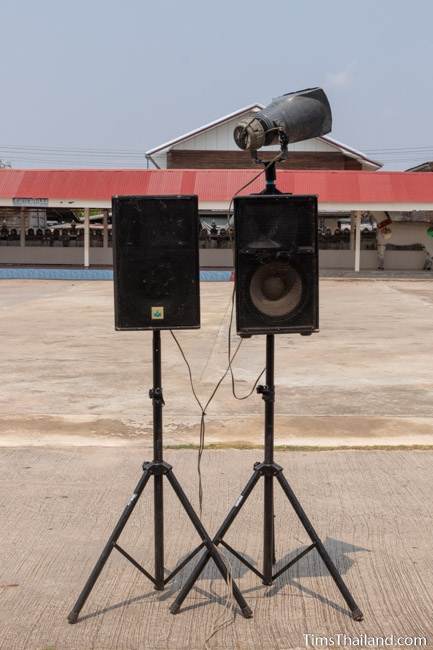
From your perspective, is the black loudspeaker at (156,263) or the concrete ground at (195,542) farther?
the black loudspeaker at (156,263)

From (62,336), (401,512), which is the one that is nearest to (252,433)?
(401,512)

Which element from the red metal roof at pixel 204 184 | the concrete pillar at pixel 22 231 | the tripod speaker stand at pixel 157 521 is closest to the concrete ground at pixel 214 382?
the tripod speaker stand at pixel 157 521

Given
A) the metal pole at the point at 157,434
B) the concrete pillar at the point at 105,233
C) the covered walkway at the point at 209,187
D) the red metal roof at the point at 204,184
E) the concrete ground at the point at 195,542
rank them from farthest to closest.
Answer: the concrete pillar at the point at 105,233
the red metal roof at the point at 204,184
the covered walkway at the point at 209,187
the metal pole at the point at 157,434
the concrete ground at the point at 195,542

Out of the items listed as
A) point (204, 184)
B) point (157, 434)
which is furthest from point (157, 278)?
point (204, 184)

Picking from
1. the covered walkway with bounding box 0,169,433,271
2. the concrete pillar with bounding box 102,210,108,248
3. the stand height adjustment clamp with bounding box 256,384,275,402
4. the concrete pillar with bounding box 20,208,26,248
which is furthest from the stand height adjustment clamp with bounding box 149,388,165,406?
the concrete pillar with bounding box 20,208,26,248

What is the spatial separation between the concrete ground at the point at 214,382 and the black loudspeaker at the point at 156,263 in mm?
3247

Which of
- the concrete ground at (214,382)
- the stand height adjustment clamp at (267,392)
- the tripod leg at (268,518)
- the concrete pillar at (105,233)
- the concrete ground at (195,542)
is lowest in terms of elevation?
the concrete ground at (214,382)

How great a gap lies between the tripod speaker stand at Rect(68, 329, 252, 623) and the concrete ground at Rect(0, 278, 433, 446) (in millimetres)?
2973

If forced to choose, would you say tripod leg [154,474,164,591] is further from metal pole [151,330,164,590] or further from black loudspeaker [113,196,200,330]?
black loudspeaker [113,196,200,330]

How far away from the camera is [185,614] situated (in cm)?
363

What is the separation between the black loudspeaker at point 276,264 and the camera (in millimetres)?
3701

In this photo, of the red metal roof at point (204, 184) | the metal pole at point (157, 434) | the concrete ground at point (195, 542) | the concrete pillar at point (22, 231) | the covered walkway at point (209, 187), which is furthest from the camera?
the concrete pillar at point (22, 231)

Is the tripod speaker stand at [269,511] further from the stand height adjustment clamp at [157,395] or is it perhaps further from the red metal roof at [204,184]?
the red metal roof at [204,184]

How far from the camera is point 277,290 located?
149 inches
